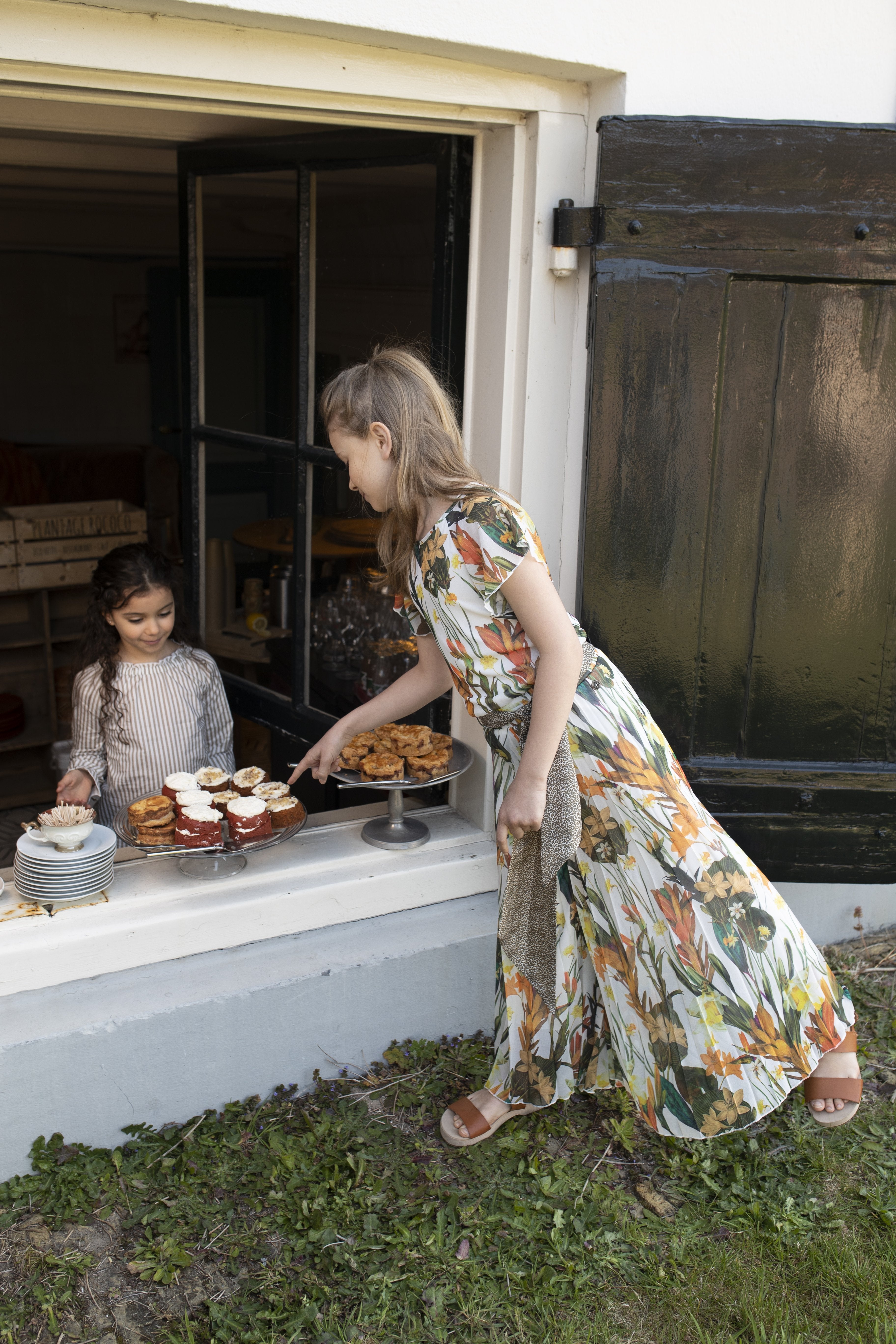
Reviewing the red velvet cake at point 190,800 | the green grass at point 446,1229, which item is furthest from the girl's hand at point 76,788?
the green grass at point 446,1229

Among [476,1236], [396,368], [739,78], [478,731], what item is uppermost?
[739,78]

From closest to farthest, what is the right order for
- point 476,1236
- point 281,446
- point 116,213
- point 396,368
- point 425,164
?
point 396,368 < point 476,1236 < point 425,164 < point 281,446 < point 116,213

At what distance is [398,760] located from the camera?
2.57 metres

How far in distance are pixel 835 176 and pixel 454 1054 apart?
2228mm

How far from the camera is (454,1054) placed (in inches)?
106

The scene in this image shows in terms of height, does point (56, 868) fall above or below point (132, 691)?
below

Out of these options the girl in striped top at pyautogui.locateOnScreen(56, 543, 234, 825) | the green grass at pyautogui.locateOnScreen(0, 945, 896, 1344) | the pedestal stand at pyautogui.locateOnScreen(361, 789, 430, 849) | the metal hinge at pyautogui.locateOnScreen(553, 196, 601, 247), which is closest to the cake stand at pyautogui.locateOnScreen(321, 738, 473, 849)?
the pedestal stand at pyautogui.locateOnScreen(361, 789, 430, 849)

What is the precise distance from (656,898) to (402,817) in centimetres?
85

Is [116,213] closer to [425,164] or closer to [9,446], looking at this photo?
[9,446]

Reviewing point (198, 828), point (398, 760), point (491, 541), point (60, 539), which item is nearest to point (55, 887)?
point (198, 828)

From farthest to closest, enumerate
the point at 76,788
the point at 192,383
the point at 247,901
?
the point at 192,383
the point at 76,788
the point at 247,901

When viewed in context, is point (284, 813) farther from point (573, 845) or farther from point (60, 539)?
point (60, 539)

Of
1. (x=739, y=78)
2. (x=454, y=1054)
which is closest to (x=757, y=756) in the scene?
(x=454, y=1054)

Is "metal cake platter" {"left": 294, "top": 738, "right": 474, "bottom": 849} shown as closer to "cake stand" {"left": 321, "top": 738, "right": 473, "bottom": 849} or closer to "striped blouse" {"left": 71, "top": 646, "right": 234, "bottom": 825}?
"cake stand" {"left": 321, "top": 738, "right": 473, "bottom": 849}
